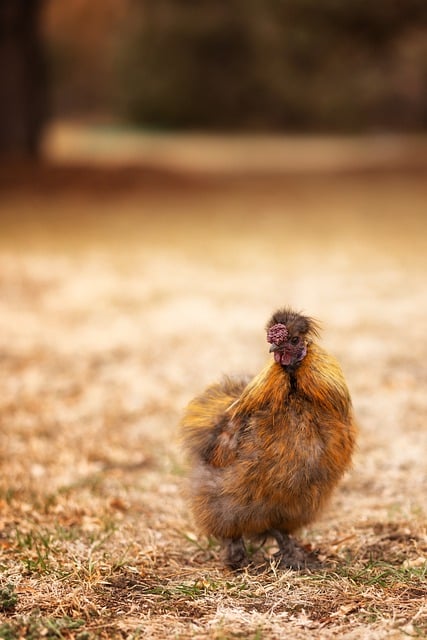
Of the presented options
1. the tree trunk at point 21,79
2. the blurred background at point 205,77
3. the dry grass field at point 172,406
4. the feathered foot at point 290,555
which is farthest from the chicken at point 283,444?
the blurred background at point 205,77

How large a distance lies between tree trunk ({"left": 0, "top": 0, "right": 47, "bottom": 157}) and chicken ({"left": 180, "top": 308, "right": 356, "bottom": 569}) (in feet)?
47.6

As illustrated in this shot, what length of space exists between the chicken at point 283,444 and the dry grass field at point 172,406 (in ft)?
0.77

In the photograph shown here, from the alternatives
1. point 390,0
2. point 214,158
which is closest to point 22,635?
point 390,0

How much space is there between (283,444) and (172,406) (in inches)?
96.4

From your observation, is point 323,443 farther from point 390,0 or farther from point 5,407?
point 390,0

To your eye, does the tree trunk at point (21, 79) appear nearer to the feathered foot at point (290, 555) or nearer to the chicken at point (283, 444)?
the chicken at point (283, 444)

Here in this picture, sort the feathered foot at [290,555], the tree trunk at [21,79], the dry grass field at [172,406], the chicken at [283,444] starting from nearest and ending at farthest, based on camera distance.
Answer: the dry grass field at [172,406]
the chicken at [283,444]
the feathered foot at [290,555]
the tree trunk at [21,79]

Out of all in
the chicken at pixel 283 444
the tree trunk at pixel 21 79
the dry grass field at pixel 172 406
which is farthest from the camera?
the tree trunk at pixel 21 79

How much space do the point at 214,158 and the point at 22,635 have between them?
21.0 meters

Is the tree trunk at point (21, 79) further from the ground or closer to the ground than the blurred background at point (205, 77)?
closer to the ground

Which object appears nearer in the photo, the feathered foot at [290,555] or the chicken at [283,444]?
the chicken at [283,444]

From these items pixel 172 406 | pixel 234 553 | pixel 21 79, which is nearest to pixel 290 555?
pixel 234 553

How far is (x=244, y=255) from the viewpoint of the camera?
9977 mm

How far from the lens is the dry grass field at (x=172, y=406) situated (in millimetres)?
2828
